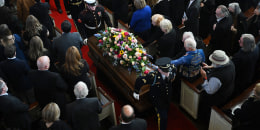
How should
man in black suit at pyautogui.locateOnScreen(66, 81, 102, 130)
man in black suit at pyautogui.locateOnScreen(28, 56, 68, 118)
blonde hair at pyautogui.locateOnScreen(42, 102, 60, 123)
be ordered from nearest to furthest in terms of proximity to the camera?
blonde hair at pyautogui.locateOnScreen(42, 102, 60, 123), man in black suit at pyautogui.locateOnScreen(66, 81, 102, 130), man in black suit at pyautogui.locateOnScreen(28, 56, 68, 118)

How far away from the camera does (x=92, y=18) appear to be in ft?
18.3

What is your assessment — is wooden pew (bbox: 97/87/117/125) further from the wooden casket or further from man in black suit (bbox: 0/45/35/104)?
man in black suit (bbox: 0/45/35/104)

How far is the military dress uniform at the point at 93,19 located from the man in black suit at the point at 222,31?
226 cm

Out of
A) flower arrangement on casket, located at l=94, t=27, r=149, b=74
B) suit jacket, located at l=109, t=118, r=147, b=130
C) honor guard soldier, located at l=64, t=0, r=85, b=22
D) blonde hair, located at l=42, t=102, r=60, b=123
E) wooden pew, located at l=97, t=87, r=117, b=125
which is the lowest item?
wooden pew, located at l=97, t=87, r=117, b=125

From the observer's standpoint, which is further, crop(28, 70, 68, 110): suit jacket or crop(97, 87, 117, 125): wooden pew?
crop(97, 87, 117, 125): wooden pew

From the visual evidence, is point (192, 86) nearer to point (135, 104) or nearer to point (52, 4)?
point (135, 104)

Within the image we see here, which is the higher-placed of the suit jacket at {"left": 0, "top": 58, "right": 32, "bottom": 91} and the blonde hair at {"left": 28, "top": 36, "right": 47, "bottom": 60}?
the blonde hair at {"left": 28, "top": 36, "right": 47, "bottom": 60}

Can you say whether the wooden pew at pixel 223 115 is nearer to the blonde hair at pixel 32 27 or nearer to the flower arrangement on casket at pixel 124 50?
the flower arrangement on casket at pixel 124 50

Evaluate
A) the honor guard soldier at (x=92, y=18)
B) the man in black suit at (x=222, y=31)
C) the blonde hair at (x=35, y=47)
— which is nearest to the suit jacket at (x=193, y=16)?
the man in black suit at (x=222, y=31)

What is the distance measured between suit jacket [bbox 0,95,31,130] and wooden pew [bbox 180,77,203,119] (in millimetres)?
2579

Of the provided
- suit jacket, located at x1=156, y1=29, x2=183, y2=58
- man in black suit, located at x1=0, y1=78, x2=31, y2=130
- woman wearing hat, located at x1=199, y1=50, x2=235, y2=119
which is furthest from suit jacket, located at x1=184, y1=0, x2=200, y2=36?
man in black suit, located at x1=0, y1=78, x2=31, y2=130

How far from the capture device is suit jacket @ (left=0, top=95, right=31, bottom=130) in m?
3.68

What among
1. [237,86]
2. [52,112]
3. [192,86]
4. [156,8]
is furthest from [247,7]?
[52,112]

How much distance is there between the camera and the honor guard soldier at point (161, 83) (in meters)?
3.88
